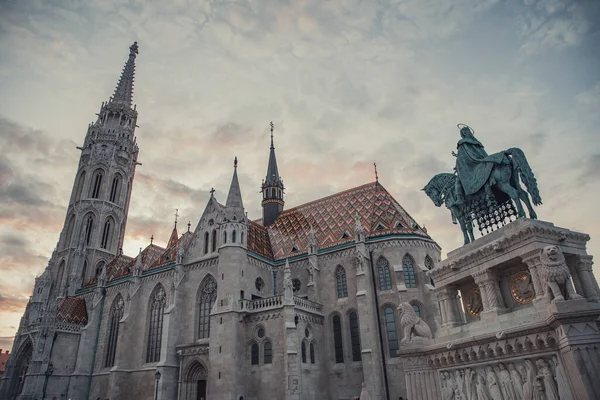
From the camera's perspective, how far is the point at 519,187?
1048 centimetres

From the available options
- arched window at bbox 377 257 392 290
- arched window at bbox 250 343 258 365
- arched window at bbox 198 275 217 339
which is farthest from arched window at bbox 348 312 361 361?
arched window at bbox 198 275 217 339

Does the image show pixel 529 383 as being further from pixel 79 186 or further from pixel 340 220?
pixel 79 186

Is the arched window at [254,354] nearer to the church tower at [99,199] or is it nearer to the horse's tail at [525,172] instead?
the horse's tail at [525,172]

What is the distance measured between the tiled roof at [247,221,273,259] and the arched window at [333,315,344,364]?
7.19 metres

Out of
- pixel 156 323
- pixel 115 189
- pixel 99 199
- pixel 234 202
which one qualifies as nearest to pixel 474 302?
pixel 234 202

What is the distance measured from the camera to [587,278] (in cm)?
886

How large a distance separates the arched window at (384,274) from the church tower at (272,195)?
1368 centimetres

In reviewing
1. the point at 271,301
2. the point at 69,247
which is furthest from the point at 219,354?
the point at 69,247

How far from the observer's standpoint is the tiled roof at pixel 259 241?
2941 cm

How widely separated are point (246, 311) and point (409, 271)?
35.7 ft

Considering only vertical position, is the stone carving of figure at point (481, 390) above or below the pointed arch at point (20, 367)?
below

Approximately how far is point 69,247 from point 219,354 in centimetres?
2755

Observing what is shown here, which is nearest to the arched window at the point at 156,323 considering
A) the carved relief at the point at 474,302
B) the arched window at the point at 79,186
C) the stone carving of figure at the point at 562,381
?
the arched window at the point at 79,186

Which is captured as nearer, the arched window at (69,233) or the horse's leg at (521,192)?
the horse's leg at (521,192)
